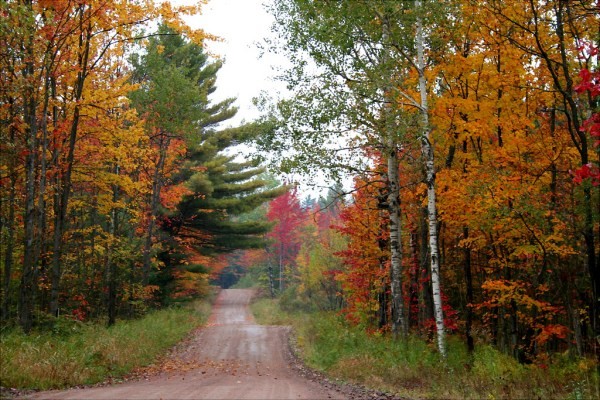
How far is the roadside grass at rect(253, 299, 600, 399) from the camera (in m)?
9.27

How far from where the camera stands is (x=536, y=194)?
11.7 m

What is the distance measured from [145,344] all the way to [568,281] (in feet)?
43.4

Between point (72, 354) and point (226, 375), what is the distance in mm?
3926

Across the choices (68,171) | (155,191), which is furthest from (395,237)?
(155,191)

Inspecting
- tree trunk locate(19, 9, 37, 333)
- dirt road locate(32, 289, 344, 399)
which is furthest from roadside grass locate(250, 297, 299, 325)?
tree trunk locate(19, 9, 37, 333)

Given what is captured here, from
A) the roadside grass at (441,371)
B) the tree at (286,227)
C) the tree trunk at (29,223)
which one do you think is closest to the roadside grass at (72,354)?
the tree trunk at (29,223)

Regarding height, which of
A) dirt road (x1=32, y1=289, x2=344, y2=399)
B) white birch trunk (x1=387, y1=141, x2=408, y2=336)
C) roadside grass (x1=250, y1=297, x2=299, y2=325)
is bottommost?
roadside grass (x1=250, y1=297, x2=299, y2=325)

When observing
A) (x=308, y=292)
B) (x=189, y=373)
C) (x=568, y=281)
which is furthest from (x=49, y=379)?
(x=308, y=292)

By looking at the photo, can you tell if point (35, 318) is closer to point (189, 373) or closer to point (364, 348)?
point (189, 373)

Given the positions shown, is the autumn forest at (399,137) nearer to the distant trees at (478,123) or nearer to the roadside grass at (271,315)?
the distant trees at (478,123)

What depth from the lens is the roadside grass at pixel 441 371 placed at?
30.4 feet

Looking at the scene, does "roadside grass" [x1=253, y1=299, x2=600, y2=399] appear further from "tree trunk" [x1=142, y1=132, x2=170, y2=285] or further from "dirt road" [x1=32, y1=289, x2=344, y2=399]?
"tree trunk" [x1=142, y1=132, x2=170, y2=285]

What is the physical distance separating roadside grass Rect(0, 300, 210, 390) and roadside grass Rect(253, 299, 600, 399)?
5480 millimetres

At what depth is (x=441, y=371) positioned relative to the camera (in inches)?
462
